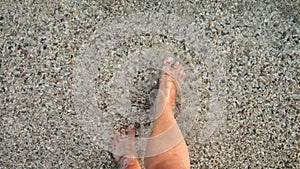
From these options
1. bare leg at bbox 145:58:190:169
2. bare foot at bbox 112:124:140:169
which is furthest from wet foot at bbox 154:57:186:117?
bare foot at bbox 112:124:140:169

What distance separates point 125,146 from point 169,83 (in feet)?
1.20

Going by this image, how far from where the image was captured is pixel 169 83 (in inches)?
78.6

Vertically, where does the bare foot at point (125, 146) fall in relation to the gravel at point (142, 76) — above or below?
below

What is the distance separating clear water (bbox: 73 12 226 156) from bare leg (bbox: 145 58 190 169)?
0.04 meters

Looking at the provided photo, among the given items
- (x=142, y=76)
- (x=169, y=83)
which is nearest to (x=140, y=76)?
(x=142, y=76)

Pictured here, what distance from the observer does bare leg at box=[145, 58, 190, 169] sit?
5.97ft

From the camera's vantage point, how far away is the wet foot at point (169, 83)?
77.7 inches

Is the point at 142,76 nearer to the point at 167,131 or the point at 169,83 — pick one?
the point at 169,83

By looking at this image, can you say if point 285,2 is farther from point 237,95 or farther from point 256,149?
point 256,149

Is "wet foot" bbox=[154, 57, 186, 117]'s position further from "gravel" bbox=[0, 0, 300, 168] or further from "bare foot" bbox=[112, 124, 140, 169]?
"bare foot" bbox=[112, 124, 140, 169]

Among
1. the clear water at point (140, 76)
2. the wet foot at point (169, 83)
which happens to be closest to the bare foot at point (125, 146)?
the clear water at point (140, 76)

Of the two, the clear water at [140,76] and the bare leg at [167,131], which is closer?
the bare leg at [167,131]

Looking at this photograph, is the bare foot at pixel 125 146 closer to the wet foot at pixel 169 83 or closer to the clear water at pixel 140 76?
the clear water at pixel 140 76

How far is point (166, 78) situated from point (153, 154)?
37cm
